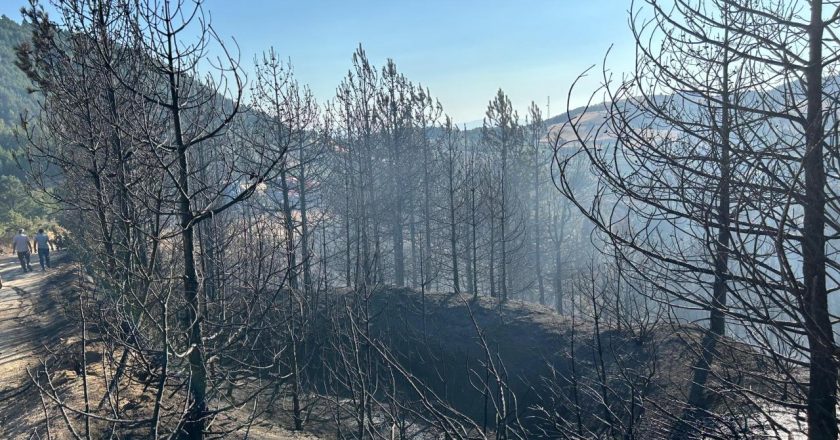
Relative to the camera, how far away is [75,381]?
9008mm

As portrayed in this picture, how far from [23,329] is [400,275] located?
51.1 ft

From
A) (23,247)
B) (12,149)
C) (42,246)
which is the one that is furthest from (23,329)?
(12,149)

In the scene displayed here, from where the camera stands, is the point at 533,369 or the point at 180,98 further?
the point at 533,369

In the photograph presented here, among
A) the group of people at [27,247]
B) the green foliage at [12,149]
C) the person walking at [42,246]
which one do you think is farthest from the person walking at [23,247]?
the green foliage at [12,149]

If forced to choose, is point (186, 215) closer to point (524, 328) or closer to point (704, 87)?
point (704, 87)

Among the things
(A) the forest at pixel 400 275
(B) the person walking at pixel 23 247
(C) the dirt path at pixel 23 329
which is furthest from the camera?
(B) the person walking at pixel 23 247

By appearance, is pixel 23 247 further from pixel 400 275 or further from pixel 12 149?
pixel 400 275

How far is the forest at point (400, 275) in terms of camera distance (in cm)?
321

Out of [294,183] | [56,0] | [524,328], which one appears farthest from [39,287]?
[524,328]

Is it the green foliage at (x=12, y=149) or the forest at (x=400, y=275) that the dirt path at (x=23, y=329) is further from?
the green foliage at (x=12, y=149)

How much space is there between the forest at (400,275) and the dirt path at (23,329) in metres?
0.09

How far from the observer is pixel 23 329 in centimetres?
1309

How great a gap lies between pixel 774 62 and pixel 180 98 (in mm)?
5068

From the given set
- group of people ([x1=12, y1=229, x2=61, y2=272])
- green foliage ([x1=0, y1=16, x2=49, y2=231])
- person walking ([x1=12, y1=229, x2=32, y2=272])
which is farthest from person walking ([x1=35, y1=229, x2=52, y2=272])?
green foliage ([x1=0, y1=16, x2=49, y2=231])
